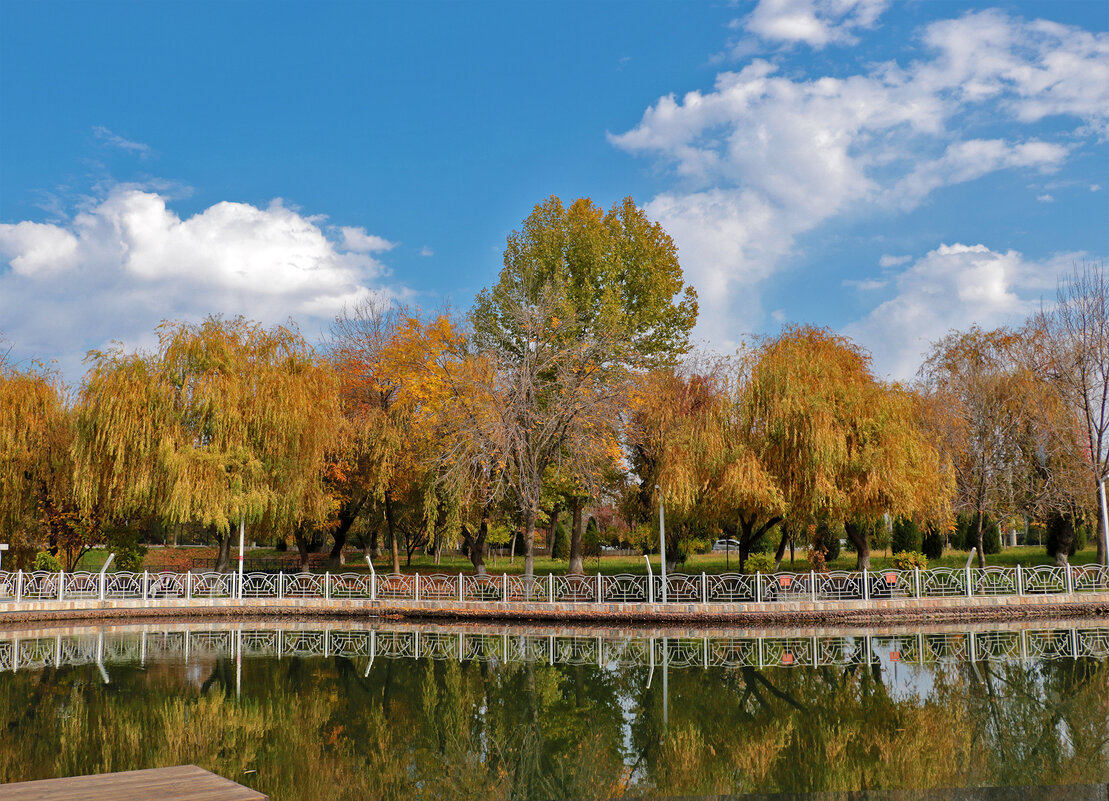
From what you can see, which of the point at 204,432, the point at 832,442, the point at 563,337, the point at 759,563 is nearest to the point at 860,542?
the point at 759,563

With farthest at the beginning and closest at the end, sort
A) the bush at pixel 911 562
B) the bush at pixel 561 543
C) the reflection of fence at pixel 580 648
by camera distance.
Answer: the bush at pixel 561 543 → the bush at pixel 911 562 → the reflection of fence at pixel 580 648

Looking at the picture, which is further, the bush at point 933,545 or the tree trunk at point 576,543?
the bush at point 933,545

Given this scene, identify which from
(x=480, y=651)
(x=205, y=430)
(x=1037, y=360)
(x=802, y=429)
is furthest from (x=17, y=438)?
(x=1037, y=360)

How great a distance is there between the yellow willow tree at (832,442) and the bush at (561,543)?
1964 cm

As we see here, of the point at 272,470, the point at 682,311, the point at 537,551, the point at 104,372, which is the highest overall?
the point at 682,311

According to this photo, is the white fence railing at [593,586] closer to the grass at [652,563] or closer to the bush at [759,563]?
the bush at [759,563]

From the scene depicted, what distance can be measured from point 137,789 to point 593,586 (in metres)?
18.9

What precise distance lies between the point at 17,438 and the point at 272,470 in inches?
322

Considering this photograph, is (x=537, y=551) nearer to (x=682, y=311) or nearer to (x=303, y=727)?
(x=682, y=311)

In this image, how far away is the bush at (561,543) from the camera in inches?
1638

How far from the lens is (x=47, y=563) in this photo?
25.6 m

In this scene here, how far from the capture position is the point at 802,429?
22156mm

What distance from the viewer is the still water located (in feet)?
25.9

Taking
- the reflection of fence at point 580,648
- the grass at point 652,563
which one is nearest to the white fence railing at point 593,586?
the reflection of fence at point 580,648
